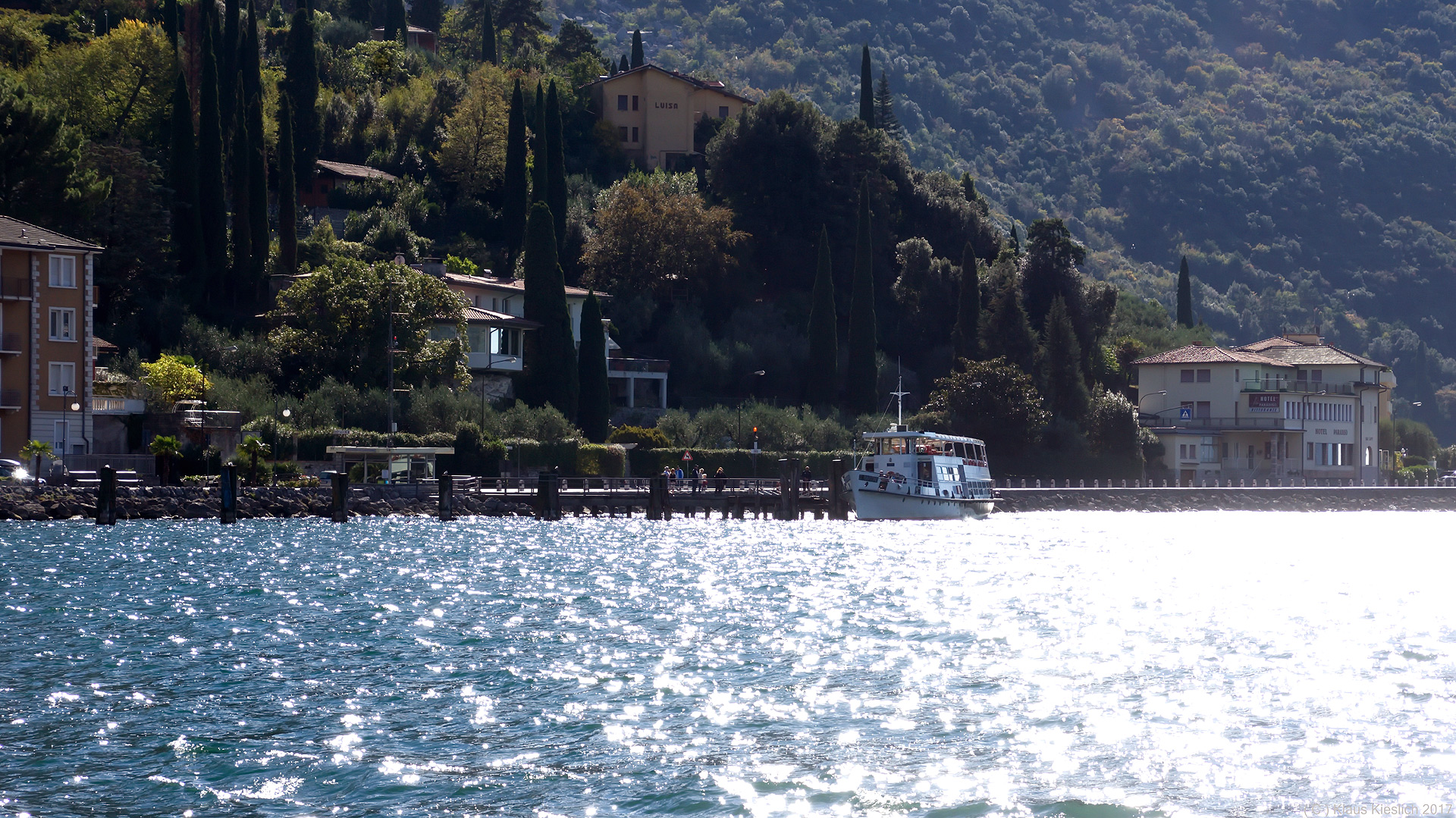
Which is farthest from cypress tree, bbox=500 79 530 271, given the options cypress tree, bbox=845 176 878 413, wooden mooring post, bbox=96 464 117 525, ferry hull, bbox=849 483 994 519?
wooden mooring post, bbox=96 464 117 525

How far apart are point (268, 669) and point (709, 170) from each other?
81.1 metres

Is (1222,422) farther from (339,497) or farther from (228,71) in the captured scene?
(228,71)

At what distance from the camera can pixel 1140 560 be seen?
158 feet

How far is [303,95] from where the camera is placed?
9406cm

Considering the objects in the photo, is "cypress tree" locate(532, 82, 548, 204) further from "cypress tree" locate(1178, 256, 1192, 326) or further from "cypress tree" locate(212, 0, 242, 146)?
"cypress tree" locate(1178, 256, 1192, 326)

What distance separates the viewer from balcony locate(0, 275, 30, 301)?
61.8 meters

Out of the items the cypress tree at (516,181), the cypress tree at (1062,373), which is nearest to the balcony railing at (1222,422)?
the cypress tree at (1062,373)

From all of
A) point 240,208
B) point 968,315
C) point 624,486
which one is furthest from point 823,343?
point 240,208

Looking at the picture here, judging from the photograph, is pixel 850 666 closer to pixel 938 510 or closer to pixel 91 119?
pixel 938 510

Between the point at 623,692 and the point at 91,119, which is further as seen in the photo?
the point at 91,119

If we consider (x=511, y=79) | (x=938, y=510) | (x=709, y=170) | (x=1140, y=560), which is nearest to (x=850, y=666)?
(x=1140, y=560)

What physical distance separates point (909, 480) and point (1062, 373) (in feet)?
81.9

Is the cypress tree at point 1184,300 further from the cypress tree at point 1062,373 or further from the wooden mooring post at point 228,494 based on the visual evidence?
the wooden mooring post at point 228,494

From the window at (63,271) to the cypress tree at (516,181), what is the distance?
31052 mm
